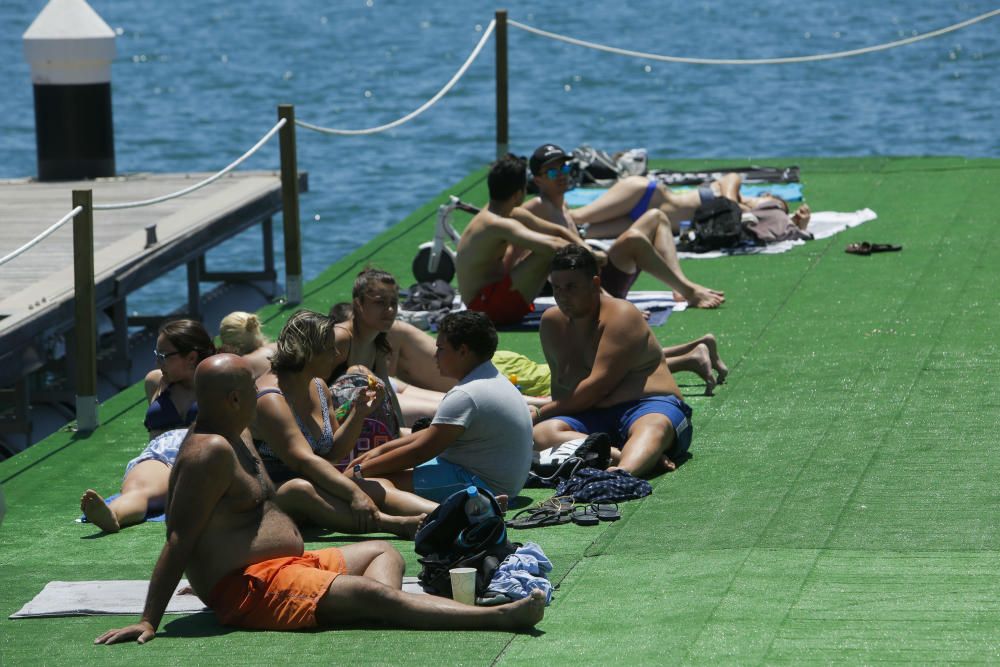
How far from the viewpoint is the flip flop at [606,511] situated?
21.8ft

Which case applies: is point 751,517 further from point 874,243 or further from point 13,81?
point 13,81

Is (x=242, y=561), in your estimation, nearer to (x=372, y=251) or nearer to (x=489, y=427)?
(x=489, y=427)

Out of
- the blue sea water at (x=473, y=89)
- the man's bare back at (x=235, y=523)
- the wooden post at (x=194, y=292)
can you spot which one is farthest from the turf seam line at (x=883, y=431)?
the blue sea water at (x=473, y=89)

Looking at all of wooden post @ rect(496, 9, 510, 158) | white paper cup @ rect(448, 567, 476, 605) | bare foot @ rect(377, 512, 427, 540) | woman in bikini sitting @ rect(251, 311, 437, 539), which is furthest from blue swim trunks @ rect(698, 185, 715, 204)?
white paper cup @ rect(448, 567, 476, 605)

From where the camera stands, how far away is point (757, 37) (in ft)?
144

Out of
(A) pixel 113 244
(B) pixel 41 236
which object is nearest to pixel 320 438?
(B) pixel 41 236

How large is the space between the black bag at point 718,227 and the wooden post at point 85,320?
189 inches

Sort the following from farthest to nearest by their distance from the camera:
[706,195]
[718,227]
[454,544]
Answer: [706,195] → [718,227] → [454,544]

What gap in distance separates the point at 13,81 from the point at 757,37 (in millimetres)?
18330

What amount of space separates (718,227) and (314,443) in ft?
19.7

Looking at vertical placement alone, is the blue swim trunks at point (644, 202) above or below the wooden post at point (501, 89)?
below

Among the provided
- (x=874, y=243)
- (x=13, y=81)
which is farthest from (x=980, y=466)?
(x=13, y=81)

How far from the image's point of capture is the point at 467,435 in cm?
662

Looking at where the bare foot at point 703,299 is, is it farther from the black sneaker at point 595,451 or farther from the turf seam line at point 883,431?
the black sneaker at point 595,451
